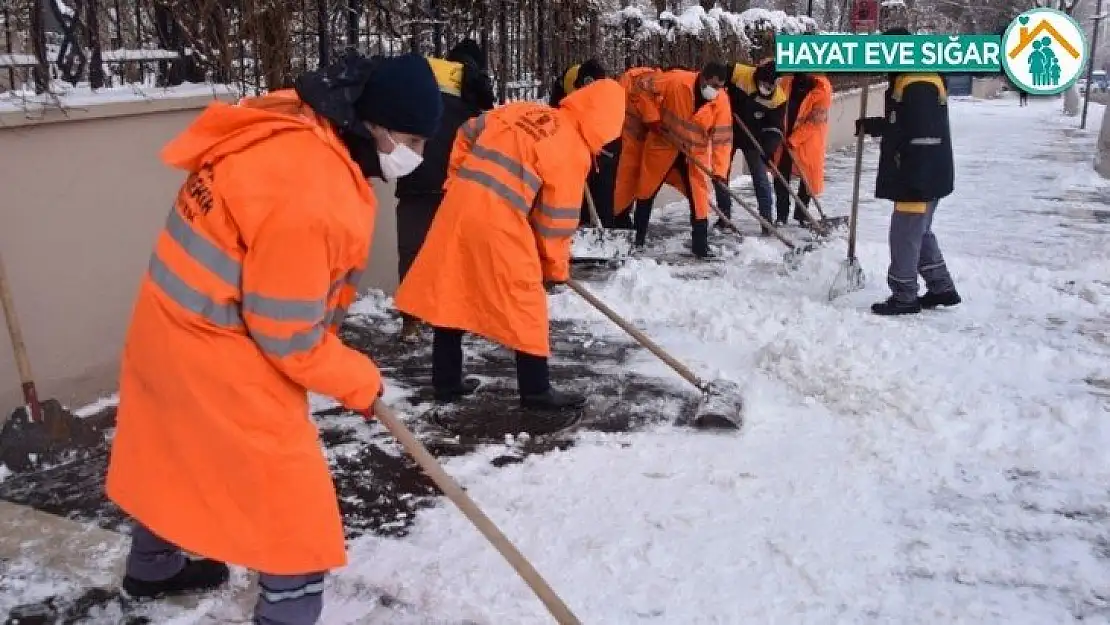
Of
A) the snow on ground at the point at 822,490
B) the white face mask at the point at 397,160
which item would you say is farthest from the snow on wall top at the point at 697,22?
the white face mask at the point at 397,160

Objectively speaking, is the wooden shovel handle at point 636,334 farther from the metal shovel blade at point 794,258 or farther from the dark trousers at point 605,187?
the dark trousers at point 605,187

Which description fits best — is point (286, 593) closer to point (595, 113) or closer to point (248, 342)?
point (248, 342)

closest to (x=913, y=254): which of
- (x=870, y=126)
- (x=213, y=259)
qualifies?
(x=870, y=126)

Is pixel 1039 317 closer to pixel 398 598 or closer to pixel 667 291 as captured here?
pixel 667 291

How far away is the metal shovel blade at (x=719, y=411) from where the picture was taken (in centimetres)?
407

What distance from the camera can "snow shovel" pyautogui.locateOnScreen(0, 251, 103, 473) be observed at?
11.6ft

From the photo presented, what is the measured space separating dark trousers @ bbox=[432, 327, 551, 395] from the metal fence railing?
1921 mm

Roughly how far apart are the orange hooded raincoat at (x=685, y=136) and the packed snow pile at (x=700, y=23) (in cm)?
234

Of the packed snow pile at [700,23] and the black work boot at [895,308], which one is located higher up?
the packed snow pile at [700,23]

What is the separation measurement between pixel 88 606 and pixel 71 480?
0.96 meters

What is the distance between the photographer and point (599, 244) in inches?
266

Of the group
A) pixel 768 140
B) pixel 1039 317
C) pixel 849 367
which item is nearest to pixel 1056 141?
pixel 768 140

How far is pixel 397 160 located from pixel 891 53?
4553 mm

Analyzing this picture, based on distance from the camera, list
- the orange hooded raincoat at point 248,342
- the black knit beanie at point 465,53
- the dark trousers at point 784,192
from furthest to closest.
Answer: the dark trousers at point 784,192, the black knit beanie at point 465,53, the orange hooded raincoat at point 248,342
